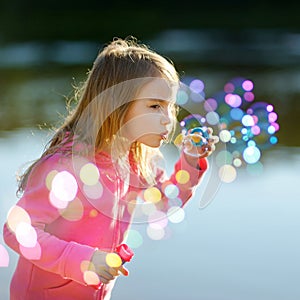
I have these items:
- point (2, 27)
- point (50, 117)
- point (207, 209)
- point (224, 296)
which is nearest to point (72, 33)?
point (2, 27)

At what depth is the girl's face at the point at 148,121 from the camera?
4.54 ft

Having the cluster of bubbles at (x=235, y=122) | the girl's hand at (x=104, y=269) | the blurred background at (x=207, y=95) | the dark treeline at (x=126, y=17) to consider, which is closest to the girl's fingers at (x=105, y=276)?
the girl's hand at (x=104, y=269)

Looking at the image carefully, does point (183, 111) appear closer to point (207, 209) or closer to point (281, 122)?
point (281, 122)

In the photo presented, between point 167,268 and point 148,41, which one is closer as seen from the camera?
point 167,268

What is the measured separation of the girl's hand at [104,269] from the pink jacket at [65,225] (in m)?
0.02

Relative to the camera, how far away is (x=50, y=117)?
4121 mm

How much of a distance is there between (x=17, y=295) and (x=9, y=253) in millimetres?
1058

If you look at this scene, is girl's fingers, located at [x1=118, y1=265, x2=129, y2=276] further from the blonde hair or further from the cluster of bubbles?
the cluster of bubbles

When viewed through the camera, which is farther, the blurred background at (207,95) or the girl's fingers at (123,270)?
the blurred background at (207,95)

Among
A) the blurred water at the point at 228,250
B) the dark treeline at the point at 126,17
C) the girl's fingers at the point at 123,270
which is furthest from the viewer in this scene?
the dark treeline at the point at 126,17

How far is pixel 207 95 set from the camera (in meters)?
4.43

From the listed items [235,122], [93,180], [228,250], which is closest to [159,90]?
[93,180]

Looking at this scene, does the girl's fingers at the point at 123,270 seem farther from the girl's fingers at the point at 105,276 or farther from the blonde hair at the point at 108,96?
the blonde hair at the point at 108,96

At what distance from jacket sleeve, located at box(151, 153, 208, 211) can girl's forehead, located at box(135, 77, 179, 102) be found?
0.57ft
